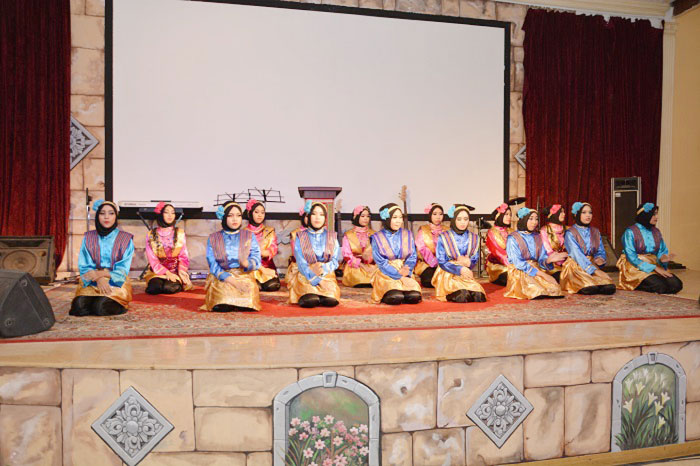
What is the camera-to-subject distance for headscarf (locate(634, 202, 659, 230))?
512 centimetres

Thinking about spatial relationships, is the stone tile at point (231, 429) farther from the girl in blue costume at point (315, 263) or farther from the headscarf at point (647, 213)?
the headscarf at point (647, 213)

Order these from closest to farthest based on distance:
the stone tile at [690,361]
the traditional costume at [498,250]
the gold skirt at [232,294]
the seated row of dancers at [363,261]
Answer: the stone tile at [690,361] < the seated row of dancers at [363,261] < the gold skirt at [232,294] < the traditional costume at [498,250]

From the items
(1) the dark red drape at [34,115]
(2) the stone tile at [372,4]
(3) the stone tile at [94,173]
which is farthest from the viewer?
(2) the stone tile at [372,4]

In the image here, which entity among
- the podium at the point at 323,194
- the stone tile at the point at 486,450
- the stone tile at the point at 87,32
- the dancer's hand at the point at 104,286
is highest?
the stone tile at the point at 87,32

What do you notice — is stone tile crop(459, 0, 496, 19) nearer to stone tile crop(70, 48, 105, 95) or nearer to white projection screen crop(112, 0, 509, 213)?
white projection screen crop(112, 0, 509, 213)

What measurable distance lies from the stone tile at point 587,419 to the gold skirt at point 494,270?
11.1 feet

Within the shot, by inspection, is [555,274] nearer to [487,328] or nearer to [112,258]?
[487,328]

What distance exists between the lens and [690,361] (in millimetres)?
2930

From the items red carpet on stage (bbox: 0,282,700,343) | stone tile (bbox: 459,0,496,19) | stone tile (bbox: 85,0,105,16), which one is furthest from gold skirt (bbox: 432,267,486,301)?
stone tile (bbox: 85,0,105,16)

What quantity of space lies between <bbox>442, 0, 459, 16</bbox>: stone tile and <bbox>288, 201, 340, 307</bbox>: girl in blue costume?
4.81 metres

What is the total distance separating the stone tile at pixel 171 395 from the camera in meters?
2.35

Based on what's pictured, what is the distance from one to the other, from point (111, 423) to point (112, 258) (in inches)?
82.3

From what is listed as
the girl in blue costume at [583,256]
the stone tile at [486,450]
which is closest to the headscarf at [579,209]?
the girl in blue costume at [583,256]

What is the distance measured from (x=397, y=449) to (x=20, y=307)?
8.76 feet
